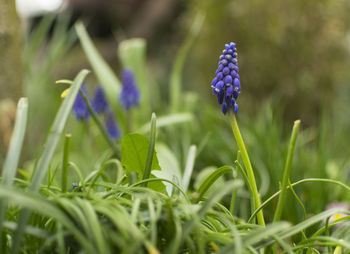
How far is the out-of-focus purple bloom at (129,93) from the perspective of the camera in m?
2.59

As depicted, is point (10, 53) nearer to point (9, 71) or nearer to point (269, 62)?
point (9, 71)

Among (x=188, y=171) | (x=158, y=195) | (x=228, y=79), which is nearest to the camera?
(x=158, y=195)

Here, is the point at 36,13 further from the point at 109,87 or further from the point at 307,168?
the point at 307,168

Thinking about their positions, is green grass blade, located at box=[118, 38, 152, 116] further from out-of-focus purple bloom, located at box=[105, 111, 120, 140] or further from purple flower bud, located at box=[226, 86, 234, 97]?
purple flower bud, located at box=[226, 86, 234, 97]

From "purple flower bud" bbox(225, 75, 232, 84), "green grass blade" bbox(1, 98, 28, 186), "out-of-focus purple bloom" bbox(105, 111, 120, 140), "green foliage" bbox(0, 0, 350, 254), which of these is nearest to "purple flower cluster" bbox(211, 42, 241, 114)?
"purple flower bud" bbox(225, 75, 232, 84)

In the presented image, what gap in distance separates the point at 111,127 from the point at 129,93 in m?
0.33

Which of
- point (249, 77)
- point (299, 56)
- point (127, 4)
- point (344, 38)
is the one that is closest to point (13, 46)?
point (249, 77)

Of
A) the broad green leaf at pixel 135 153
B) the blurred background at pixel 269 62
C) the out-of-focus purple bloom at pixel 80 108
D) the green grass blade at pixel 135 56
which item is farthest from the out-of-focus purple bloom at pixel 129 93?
the broad green leaf at pixel 135 153

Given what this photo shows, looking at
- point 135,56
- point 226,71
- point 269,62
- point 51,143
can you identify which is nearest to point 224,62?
point 226,71

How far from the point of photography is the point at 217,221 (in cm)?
114

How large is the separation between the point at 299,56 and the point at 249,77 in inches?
21.9

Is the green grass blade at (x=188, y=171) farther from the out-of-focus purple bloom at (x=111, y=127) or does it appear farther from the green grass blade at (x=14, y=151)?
the out-of-focus purple bloom at (x=111, y=127)

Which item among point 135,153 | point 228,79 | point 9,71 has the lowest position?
point 135,153

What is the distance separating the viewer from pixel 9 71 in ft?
8.34
